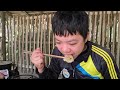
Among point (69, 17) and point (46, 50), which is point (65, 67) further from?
point (46, 50)

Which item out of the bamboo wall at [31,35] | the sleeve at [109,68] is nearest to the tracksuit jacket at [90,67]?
the sleeve at [109,68]

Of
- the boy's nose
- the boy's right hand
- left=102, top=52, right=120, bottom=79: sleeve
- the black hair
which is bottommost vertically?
left=102, top=52, right=120, bottom=79: sleeve

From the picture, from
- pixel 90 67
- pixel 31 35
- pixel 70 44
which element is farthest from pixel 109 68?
pixel 31 35

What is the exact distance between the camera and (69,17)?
0.82 m

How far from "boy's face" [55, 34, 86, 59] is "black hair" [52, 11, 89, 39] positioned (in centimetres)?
2

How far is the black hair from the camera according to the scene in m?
0.80

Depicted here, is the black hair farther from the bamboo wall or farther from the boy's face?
the bamboo wall

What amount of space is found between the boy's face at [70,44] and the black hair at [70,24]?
0.02 m

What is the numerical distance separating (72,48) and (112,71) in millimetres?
166

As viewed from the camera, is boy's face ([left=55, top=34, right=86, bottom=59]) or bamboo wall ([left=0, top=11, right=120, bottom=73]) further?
bamboo wall ([left=0, top=11, right=120, bottom=73])

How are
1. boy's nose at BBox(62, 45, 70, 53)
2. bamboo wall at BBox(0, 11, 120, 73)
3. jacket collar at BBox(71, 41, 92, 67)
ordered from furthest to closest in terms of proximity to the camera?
bamboo wall at BBox(0, 11, 120, 73) < jacket collar at BBox(71, 41, 92, 67) < boy's nose at BBox(62, 45, 70, 53)

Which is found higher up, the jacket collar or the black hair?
the black hair

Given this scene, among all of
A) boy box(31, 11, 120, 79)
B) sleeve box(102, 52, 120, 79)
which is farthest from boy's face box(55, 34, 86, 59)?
sleeve box(102, 52, 120, 79)
